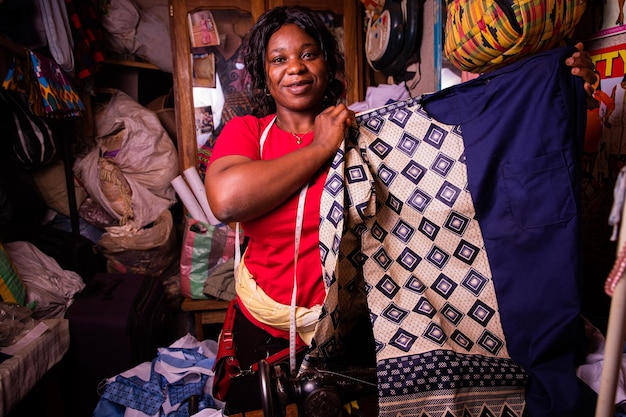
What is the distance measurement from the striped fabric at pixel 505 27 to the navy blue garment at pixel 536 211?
0.26 ft

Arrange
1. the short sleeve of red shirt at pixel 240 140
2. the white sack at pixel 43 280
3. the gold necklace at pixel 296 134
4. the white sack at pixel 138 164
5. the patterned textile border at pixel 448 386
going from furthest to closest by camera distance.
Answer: the white sack at pixel 138 164 → the white sack at pixel 43 280 → the gold necklace at pixel 296 134 → the short sleeve of red shirt at pixel 240 140 → the patterned textile border at pixel 448 386

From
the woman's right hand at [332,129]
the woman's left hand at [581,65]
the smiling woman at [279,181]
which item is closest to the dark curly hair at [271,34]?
the smiling woman at [279,181]

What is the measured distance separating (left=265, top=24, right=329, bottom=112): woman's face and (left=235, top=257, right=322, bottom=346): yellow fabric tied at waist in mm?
586

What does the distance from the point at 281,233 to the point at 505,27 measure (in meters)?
0.82

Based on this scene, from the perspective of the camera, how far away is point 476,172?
1063 millimetres

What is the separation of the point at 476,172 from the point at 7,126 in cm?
246

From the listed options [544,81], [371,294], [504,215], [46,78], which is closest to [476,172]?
[504,215]

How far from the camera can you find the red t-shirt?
3.80 ft

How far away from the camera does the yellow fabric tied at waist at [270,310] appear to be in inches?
45.6

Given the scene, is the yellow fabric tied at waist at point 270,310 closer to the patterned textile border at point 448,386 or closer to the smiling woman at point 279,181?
the smiling woman at point 279,181

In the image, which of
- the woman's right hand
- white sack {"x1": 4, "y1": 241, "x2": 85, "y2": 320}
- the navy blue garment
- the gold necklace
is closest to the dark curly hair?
the gold necklace

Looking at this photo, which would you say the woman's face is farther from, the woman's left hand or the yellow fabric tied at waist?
the woman's left hand

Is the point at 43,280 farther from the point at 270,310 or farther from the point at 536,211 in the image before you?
the point at 536,211

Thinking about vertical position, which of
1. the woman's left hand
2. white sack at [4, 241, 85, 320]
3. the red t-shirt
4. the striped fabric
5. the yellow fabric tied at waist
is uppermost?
the striped fabric
